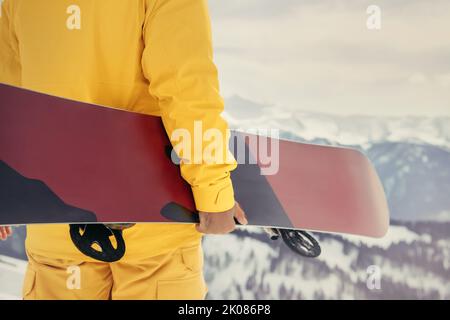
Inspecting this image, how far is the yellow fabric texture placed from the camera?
91 cm

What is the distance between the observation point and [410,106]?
228cm

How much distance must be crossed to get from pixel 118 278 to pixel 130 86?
17.4 inches

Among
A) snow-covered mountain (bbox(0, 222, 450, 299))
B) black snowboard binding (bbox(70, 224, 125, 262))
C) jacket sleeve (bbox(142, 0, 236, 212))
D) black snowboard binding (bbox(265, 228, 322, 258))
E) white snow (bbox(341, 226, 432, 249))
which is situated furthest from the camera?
white snow (bbox(341, 226, 432, 249))

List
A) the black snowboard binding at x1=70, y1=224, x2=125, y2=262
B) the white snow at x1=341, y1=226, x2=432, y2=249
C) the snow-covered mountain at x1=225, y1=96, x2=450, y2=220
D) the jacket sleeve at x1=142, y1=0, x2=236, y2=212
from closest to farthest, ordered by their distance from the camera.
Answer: the jacket sleeve at x1=142, y1=0, x2=236, y2=212 → the black snowboard binding at x1=70, y1=224, x2=125, y2=262 → the white snow at x1=341, y1=226, x2=432, y2=249 → the snow-covered mountain at x1=225, y1=96, x2=450, y2=220

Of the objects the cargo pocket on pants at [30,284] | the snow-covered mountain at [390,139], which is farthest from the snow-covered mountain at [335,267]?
the cargo pocket on pants at [30,284]

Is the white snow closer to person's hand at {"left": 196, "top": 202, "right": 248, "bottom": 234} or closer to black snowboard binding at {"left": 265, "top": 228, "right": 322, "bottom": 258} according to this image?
black snowboard binding at {"left": 265, "top": 228, "right": 322, "bottom": 258}

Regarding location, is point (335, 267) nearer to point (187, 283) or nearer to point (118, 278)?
point (187, 283)

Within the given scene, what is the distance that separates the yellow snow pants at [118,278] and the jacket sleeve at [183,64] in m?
0.29

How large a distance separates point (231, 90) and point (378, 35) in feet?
2.52

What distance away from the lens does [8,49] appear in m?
1.12

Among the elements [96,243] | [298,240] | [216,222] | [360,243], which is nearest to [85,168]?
[96,243]

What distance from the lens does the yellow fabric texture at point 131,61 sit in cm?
91

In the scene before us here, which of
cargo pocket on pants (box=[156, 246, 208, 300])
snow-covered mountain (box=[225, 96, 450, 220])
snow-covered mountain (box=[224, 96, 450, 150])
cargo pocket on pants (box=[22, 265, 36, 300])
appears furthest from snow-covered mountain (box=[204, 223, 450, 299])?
cargo pocket on pants (box=[22, 265, 36, 300])

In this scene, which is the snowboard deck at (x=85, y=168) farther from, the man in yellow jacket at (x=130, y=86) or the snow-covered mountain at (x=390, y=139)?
the snow-covered mountain at (x=390, y=139)
